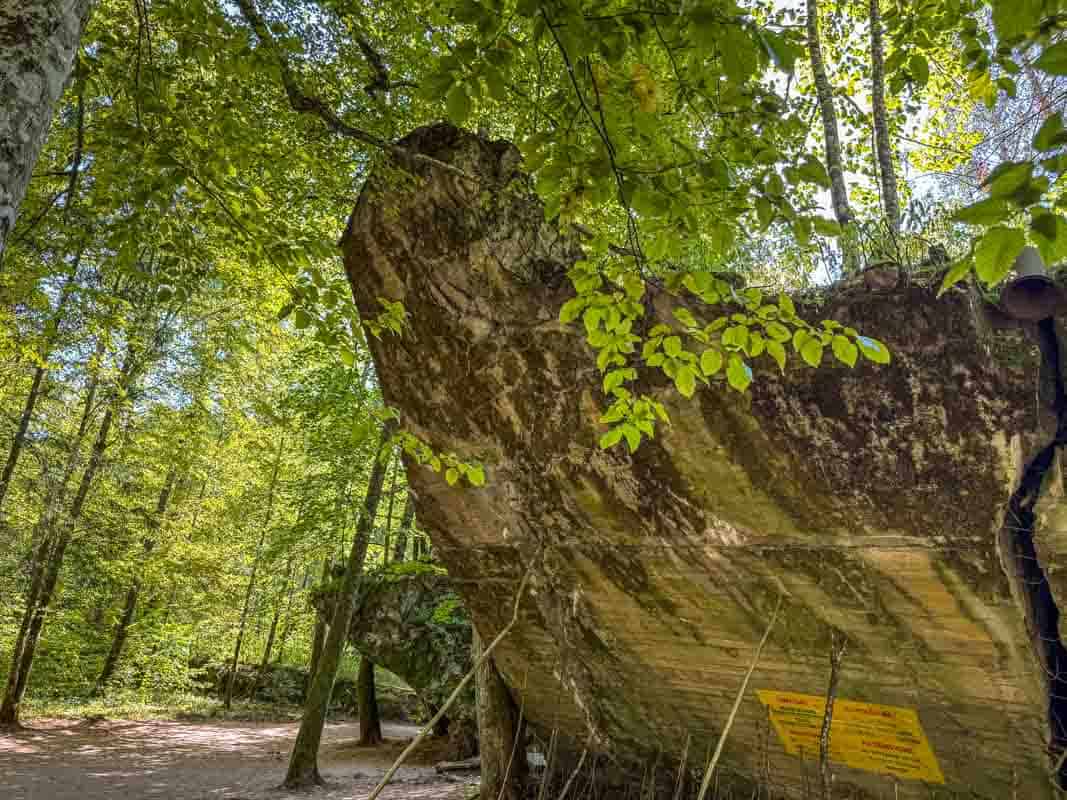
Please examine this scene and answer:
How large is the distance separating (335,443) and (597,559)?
5.27 meters

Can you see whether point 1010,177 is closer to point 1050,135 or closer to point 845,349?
point 1050,135

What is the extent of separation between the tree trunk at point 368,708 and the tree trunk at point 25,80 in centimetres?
1038

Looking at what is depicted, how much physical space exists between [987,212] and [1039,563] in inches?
111

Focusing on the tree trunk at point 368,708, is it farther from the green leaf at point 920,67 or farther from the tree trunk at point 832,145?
the green leaf at point 920,67

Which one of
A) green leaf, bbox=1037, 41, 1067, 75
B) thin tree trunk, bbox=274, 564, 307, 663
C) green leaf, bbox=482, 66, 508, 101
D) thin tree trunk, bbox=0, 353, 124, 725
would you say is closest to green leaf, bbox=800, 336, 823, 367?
green leaf, bbox=1037, 41, 1067, 75

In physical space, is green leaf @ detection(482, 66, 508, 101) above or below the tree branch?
below

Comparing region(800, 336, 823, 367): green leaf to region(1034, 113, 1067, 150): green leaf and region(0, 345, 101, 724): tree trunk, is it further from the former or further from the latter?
region(0, 345, 101, 724): tree trunk

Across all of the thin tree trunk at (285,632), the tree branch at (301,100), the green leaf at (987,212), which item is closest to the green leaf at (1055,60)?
the green leaf at (987,212)

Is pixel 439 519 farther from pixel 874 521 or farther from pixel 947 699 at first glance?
pixel 947 699

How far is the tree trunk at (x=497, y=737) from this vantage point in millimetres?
5633

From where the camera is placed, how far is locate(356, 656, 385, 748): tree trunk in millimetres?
10609

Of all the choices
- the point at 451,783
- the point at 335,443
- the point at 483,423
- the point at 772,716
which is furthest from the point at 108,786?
the point at 772,716

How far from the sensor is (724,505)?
353cm

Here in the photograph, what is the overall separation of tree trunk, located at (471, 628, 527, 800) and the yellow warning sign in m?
2.51
